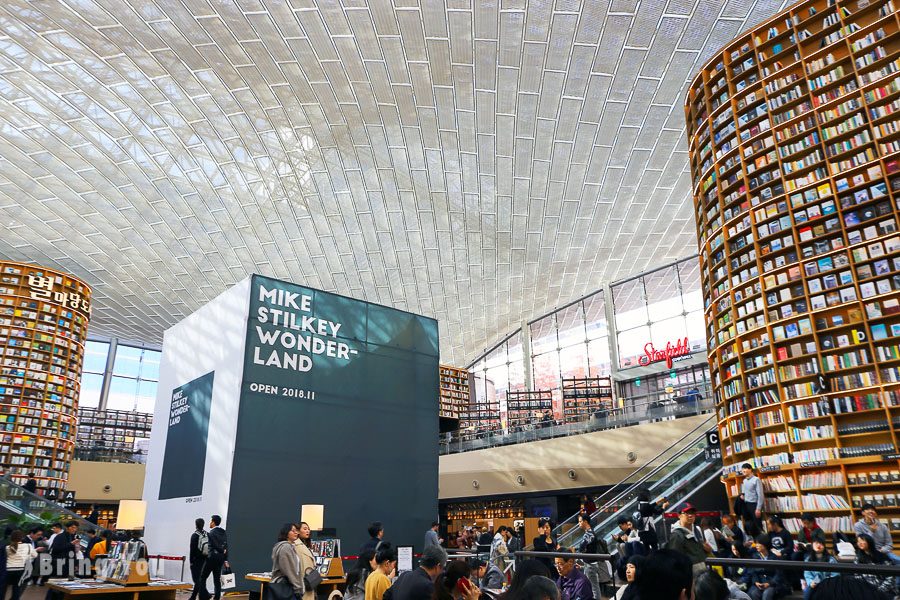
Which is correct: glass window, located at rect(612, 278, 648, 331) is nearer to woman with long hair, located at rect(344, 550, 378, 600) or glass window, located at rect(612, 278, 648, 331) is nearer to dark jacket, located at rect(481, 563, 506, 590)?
dark jacket, located at rect(481, 563, 506, 590)

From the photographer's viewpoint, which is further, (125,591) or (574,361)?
(574,361)

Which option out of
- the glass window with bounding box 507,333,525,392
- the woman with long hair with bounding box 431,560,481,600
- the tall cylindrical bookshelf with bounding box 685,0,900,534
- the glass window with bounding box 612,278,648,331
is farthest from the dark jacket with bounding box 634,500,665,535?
the glass window with bounding box 507,333,525,392

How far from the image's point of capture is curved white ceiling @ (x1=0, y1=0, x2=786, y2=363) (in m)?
13.1

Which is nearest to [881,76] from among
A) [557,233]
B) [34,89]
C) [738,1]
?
[738,1]

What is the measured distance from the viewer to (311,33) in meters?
13.5

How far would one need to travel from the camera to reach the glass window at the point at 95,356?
30517mm

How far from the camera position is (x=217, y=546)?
6875mm

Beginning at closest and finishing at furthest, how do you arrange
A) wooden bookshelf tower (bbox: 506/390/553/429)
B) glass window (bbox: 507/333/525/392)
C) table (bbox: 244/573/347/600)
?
table (bbox: 244/573/347/600) → wooden bookshelf tower (bbox: 506/390/553/429) → glass window (bbox: 507/333/525/392)

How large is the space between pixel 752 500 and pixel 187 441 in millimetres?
7276

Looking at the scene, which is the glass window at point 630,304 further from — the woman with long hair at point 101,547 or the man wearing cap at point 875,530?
the woman with long hair at point 101,547

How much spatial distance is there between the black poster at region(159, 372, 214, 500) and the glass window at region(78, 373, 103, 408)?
77.5 feet

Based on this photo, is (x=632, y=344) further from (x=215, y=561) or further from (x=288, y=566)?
(x=288, y=566)

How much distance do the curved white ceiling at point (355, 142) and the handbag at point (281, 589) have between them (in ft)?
35.9

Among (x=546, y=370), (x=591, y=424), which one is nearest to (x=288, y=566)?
(x=591, y=424)
